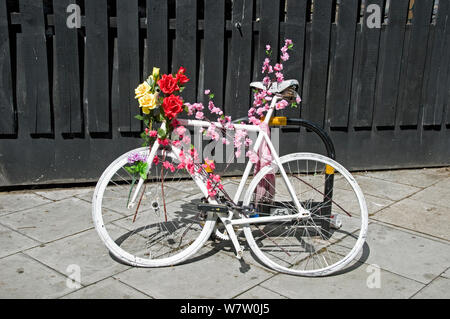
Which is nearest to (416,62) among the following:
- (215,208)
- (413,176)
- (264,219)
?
(413,176)

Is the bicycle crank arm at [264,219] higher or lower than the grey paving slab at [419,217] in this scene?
higher

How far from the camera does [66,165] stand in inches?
212

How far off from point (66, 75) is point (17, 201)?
1401mm

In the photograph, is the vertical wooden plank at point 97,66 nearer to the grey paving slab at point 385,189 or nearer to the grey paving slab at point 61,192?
the grey paving slab at point 61,192

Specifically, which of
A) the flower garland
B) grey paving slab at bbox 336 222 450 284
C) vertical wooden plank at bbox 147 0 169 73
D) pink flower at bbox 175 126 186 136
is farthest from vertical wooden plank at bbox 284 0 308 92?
pink flower at bbox 175 126 186 136

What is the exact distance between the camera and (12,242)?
404 cm

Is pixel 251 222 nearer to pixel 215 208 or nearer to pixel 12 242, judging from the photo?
pixel 215 208

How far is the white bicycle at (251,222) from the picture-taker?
3.57 metres

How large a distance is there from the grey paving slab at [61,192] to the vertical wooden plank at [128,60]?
782 millimetres

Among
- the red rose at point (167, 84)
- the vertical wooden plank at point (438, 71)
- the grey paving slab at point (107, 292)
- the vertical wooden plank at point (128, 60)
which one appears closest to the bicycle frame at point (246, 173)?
the red rose at point (167, 84)

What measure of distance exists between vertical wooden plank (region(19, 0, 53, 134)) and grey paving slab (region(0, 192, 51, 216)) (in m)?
0.68

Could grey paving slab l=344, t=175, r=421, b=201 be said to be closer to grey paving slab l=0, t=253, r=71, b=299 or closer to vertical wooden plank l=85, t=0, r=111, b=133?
vertical wooden plank l=85, t=0, r=111, b=133

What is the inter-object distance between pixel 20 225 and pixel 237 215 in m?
2.07

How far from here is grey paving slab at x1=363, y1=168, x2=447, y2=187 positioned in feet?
19.3
